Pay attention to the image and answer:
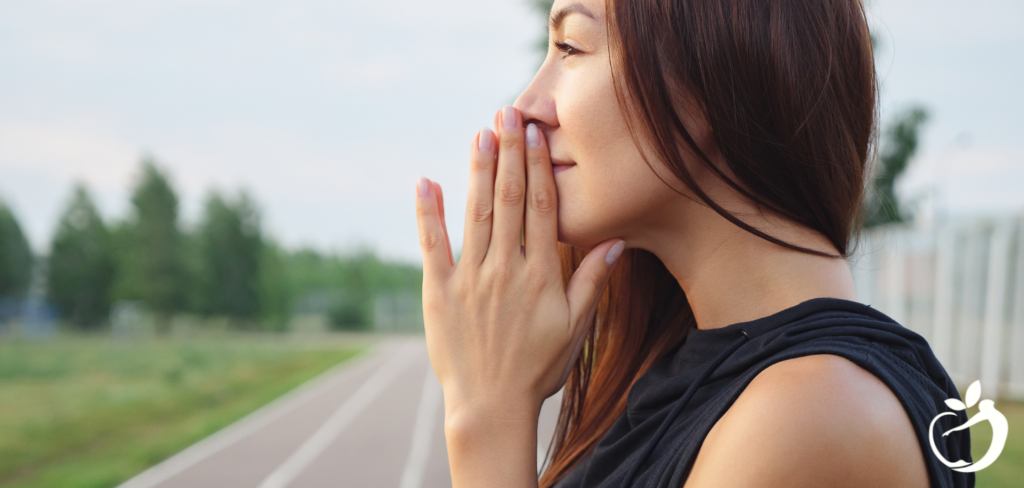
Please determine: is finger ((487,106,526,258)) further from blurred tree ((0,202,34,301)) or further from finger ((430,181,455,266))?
blurred tree ((0,202,34,301))

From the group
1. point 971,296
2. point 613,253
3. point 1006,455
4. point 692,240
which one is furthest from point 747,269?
point 971,296

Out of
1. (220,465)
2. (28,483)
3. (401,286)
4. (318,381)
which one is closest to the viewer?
(28,483)

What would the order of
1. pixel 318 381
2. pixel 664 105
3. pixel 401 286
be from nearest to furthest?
pixel 664 105 → pixel 318 381 → pixel 401 286

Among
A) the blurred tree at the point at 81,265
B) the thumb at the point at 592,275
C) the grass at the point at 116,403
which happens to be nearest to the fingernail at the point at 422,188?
the thumb at the point at 592,275

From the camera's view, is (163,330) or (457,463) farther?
(163,330)

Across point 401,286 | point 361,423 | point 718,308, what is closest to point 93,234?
point 401,286

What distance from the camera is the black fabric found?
87 centimetres

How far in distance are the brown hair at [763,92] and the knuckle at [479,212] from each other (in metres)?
0.29

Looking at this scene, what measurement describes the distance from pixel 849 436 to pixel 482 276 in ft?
1.95

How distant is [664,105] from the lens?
3.32ft

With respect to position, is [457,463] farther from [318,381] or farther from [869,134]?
[318,381]

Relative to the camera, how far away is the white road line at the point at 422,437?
8.00 m

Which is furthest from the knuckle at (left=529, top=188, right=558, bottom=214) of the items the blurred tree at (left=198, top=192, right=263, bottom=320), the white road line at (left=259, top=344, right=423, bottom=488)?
the blurred tree at (left=198, top=192, right=263, bottom=320)

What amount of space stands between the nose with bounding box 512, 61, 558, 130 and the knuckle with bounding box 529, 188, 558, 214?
12 cm
